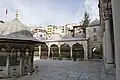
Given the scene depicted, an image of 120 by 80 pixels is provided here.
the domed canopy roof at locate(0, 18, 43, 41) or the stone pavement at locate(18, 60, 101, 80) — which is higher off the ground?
the domed canopy roof at locate(0, 18, 43, 41)

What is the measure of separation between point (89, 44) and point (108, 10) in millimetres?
27302

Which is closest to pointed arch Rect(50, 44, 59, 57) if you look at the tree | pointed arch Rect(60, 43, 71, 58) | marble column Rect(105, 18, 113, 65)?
pointed arch Rect(60, 43, 71, 58)

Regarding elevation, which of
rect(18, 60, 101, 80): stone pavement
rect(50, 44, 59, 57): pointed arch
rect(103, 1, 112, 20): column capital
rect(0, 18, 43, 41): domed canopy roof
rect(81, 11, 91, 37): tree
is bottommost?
rect(18, 60, 101, 80): stone pavement

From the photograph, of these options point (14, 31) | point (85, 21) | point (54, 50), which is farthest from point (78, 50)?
point (14, 31)

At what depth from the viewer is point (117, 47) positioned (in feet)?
11.5

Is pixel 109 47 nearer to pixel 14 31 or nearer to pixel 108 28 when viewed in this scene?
pixel 108 28

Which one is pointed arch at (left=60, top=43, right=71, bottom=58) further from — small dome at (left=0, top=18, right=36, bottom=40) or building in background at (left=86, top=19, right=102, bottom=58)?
small dome at (left=0, top=18, right=36, bottom=40)

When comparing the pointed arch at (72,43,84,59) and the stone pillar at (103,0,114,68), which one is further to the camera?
the pointed arch at (72,43,84,59)

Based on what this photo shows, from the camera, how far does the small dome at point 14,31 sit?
11967mm

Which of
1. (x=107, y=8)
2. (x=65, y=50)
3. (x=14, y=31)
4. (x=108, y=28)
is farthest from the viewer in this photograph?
(x=65, y=50)

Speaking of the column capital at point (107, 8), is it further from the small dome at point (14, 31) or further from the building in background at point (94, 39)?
the building in background at point (94, 39)

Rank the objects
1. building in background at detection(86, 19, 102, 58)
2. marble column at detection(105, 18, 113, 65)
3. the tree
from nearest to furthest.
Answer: marble column at detection(105, 18, 113, 65) → building in background at detection(86, 19, 102, 58) → the tree

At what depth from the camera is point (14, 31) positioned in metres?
12.6

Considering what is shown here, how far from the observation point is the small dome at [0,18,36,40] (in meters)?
12.0
